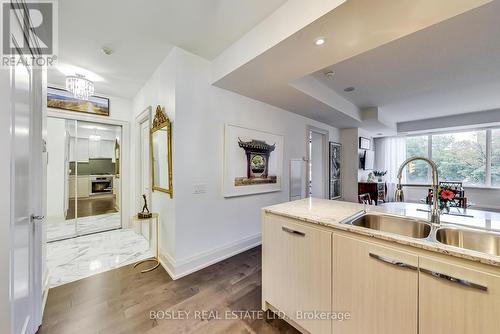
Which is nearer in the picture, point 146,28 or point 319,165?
point 146,28

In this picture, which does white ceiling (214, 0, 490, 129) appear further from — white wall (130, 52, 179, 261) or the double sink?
the double sink

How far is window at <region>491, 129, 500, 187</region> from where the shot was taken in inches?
195

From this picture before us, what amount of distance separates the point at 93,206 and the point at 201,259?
268 centimetres

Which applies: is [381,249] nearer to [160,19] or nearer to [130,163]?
[160,19]

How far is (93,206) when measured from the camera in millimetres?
3570

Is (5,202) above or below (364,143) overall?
below

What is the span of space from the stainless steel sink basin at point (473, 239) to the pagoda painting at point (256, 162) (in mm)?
2112

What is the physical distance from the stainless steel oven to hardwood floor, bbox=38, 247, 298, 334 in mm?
2011

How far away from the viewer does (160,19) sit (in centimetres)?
178

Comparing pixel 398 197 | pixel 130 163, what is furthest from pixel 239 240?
pixel 130 163

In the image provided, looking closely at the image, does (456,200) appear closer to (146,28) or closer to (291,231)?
(291,231)

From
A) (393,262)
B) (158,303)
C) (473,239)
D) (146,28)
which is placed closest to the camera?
(393,262)

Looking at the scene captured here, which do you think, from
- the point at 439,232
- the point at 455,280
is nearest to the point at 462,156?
the point at 439,232

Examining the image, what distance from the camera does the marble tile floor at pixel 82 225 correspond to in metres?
3.17
